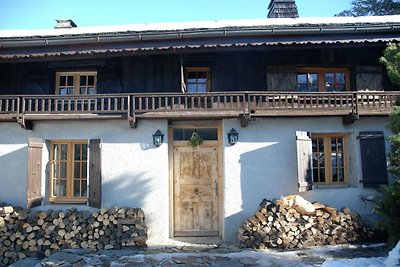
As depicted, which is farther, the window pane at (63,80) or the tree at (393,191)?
the window pane at (63,80)

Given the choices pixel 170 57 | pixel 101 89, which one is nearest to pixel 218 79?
pixel 170 57

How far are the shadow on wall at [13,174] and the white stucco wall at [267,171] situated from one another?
215 inches

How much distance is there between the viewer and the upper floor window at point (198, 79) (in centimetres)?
916

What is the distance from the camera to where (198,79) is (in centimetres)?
922

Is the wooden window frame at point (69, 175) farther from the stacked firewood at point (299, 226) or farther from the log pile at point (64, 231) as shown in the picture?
the stacked firewood at point (299, 226)

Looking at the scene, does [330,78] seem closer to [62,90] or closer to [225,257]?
[225,257]

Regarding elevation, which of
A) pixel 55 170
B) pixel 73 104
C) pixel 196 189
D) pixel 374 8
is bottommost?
pixel 196 189

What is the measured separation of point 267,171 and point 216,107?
2.23m

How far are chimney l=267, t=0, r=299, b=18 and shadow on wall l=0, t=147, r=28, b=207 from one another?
34.8 feet

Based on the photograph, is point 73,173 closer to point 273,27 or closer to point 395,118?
point 273,27

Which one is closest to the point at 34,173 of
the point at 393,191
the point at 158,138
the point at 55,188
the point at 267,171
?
the point at 55,188

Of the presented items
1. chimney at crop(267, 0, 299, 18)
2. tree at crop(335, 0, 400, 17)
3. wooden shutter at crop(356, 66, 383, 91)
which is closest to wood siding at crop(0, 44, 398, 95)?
wooden shutter at crop(356, 66, 383, 91)

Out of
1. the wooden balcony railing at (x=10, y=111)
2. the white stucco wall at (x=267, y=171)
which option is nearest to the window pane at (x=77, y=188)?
the wooden balcony railing at (x=10, y=111)

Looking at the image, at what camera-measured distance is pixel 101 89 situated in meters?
9.09
